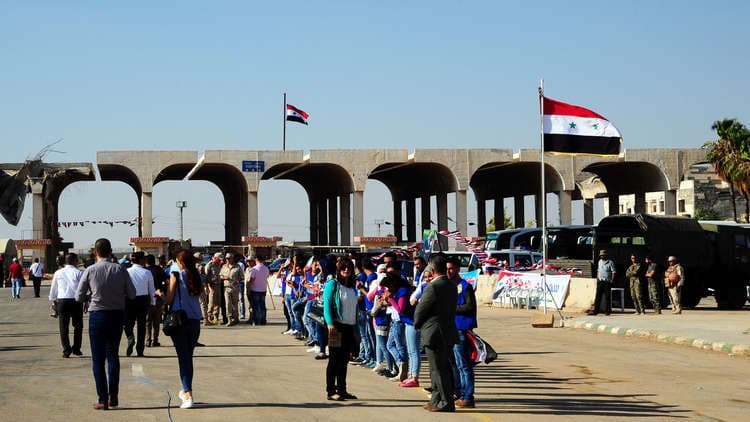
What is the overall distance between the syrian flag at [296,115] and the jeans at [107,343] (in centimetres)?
5965

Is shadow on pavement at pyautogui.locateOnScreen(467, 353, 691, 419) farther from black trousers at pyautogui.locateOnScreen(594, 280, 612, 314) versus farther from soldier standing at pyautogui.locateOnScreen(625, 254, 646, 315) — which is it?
black trousers at pyautogui.locateOnScreen(594, 280, 612, 314)

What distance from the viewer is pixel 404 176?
7994 centimetres

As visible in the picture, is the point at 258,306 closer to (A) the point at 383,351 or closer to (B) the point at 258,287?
(B) the point at 258,287

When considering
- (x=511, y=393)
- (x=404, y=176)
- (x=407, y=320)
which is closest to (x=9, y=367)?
(x=407, y=320)

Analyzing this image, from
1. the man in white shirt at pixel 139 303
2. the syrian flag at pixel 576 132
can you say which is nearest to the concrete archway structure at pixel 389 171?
the syrian flag at pixel 576 132

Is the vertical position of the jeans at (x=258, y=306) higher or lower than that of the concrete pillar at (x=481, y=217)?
lower

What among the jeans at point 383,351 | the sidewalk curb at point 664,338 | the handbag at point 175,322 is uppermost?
the handbag at point 175,322

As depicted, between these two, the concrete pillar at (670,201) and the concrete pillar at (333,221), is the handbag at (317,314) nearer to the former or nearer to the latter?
the concrete pillar at (670,201)

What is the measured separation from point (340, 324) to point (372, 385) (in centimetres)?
166

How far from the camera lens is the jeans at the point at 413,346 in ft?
45.4

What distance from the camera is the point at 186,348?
12.1 meters

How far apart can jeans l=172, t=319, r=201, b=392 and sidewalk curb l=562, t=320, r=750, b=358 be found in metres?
11.4

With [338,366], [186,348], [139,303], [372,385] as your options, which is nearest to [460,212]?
[139,303]

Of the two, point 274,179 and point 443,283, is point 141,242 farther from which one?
point 443,283
